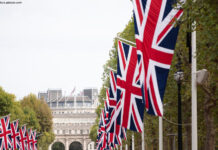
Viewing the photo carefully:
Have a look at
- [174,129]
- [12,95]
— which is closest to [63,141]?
[12,95]

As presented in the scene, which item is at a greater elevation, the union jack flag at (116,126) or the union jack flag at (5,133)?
the union jack flag at (116,126)

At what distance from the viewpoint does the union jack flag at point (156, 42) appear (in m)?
14.5

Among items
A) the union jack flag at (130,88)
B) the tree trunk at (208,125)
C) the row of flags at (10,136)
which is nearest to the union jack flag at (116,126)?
the union jack flag at (130,88)

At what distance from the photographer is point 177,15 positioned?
1442 cm

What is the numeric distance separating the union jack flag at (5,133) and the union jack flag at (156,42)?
37337 millimetres

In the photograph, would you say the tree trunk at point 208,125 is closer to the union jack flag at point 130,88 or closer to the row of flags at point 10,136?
the union jack flag at point 130,88

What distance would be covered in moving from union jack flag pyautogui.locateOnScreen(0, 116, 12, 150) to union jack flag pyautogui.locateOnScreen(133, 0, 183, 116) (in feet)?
122

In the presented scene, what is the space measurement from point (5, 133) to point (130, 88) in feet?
102

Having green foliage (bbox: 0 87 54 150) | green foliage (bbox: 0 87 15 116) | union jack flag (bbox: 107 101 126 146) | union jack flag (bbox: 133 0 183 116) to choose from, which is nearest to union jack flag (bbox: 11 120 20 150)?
union jack flag (bbox: 107 101 126 146)

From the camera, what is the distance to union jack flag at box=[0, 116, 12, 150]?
51531mm

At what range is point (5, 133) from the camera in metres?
52.6

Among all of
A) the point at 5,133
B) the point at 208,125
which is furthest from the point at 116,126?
the point at 5,133

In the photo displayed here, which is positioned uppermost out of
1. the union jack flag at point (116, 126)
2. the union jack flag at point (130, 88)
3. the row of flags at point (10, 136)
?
the union jack flag at point (130, 88)

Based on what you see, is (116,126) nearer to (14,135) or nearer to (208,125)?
(208,125)
